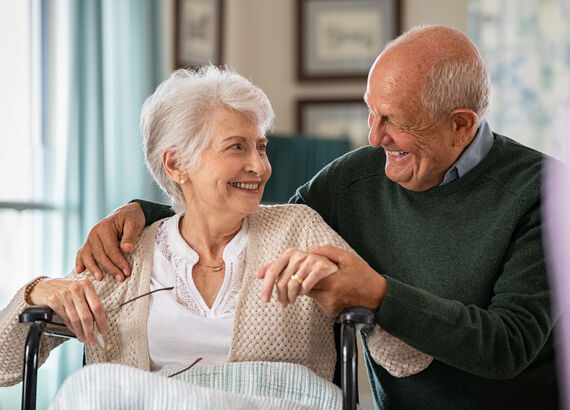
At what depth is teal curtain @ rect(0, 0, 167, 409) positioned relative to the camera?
3133 mm

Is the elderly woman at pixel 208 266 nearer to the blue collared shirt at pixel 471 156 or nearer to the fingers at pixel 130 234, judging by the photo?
the fingers at pixel 130 234

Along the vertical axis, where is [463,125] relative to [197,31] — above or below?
below

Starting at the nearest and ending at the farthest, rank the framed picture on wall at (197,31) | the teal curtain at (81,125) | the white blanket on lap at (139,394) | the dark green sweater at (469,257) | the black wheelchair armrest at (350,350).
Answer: the white blanket on lap at (139,394) → the black wheelchair armrest at (350,350) → the dark green sweater at (469,257) → the teal curtain at (81,125) → the framed picture on wall at (197,31)

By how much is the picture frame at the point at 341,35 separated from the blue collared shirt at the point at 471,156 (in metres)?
2.54

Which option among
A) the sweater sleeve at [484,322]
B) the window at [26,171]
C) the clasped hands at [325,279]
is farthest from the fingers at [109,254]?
the window at [26,171]

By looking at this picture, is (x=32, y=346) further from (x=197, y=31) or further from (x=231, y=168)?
(x=197, y=31)

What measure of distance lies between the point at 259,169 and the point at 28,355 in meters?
0.68

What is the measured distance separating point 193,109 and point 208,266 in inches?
15.4

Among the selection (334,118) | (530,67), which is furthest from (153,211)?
(530,67)

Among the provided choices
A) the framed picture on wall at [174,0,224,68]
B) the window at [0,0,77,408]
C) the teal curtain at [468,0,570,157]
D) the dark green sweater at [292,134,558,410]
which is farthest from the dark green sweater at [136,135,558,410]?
the teal curtain at [468,0,570,157]

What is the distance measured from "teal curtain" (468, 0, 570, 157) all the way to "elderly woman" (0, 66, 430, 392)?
2.55m

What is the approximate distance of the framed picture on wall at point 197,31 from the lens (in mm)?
3979

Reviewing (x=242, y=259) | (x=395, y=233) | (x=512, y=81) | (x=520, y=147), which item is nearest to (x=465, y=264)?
(x=395, y=233)

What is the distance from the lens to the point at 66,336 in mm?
1746
